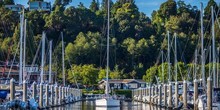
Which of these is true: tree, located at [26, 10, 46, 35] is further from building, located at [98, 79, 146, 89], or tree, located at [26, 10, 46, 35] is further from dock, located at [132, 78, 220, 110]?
dock, located at [132, 78, 220, 110]

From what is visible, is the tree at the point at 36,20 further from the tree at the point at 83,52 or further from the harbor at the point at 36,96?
the harbor at the point at 36,96

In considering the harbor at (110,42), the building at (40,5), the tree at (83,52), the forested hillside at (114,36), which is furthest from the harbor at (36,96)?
the building at (40,5)

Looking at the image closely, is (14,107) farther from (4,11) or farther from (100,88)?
(4,11)

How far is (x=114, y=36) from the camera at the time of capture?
460 ft

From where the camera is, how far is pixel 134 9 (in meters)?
168

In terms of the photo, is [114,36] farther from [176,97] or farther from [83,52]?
[176,97]

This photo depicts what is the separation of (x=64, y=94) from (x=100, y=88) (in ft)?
171

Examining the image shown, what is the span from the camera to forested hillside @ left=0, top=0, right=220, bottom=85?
12444cm

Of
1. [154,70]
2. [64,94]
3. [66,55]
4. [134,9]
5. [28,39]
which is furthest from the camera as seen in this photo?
[134,9]

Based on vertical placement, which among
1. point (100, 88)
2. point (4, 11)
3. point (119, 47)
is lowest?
point (100, 88)

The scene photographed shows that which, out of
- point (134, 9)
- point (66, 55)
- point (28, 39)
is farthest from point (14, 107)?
point (134, 9)

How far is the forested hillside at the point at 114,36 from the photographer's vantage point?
124 m

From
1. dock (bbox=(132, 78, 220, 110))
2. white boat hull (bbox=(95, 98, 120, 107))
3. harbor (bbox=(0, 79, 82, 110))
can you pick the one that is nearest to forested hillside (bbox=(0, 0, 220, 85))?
harbor (bbox=(0, 79, 82, 110))

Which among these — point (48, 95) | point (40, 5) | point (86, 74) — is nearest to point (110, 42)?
point (86, 74)
